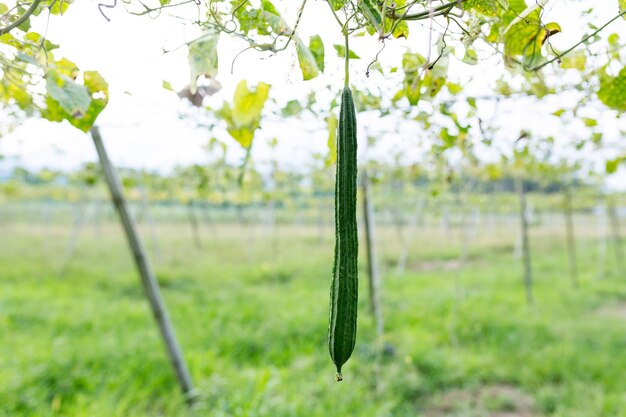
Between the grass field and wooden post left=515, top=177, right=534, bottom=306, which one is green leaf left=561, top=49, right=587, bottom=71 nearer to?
the grass field

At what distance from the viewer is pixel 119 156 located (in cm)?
1470

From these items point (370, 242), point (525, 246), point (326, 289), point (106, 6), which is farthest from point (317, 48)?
point (326, 289)

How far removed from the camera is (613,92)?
125cm

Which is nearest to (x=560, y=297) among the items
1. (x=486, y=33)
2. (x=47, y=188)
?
(x=486, y=33)

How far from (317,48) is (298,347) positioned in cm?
496

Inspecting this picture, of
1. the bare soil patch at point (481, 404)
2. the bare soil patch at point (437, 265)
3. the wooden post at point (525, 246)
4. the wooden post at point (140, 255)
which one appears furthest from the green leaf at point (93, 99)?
the bare soil patch at point (437, 265)

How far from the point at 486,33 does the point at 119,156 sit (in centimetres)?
1496

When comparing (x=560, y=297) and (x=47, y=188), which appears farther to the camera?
(x=47, y=188)

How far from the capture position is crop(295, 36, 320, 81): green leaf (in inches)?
32.9

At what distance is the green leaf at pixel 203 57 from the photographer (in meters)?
0.81

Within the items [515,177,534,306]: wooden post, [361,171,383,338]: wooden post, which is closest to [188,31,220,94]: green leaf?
[361,171,383,338]: wooden post

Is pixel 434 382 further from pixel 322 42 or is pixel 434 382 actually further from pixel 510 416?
pixel 322 42

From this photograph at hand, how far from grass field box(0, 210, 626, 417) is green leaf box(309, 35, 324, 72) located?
Result: 2966 mm

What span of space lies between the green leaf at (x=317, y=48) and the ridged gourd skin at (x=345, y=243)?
0.56 ft
